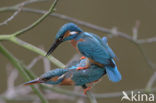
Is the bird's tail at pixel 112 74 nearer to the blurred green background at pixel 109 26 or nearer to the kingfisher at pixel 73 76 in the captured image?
the kingfisher at pixel 73 76

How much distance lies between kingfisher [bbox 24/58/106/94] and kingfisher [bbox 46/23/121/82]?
1.0 inches

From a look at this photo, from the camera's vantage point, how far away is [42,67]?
320 cm

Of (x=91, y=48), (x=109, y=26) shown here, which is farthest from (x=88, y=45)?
(x=109, y=26)

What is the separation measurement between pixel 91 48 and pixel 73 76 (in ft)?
0.42

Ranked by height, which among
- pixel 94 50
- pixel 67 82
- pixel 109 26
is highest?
pixel 109 26

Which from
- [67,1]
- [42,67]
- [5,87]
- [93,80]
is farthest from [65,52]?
[93,80]

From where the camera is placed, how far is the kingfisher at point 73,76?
1.05 m

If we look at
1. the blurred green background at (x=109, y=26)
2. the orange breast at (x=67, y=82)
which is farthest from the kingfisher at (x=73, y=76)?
the blurred green background at (x=109, y=26)

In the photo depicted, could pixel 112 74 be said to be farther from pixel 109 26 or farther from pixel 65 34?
pixel 109 26

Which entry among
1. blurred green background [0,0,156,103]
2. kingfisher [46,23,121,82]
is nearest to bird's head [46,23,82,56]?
kingfisher [46,23,121,82]

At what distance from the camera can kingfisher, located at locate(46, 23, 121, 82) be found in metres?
1.07

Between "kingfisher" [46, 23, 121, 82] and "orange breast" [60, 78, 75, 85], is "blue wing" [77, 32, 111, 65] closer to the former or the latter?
"kingfisher" [46, 23, 121, 82]

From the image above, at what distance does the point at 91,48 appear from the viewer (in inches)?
44.4

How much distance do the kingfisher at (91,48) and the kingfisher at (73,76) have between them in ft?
0.08
